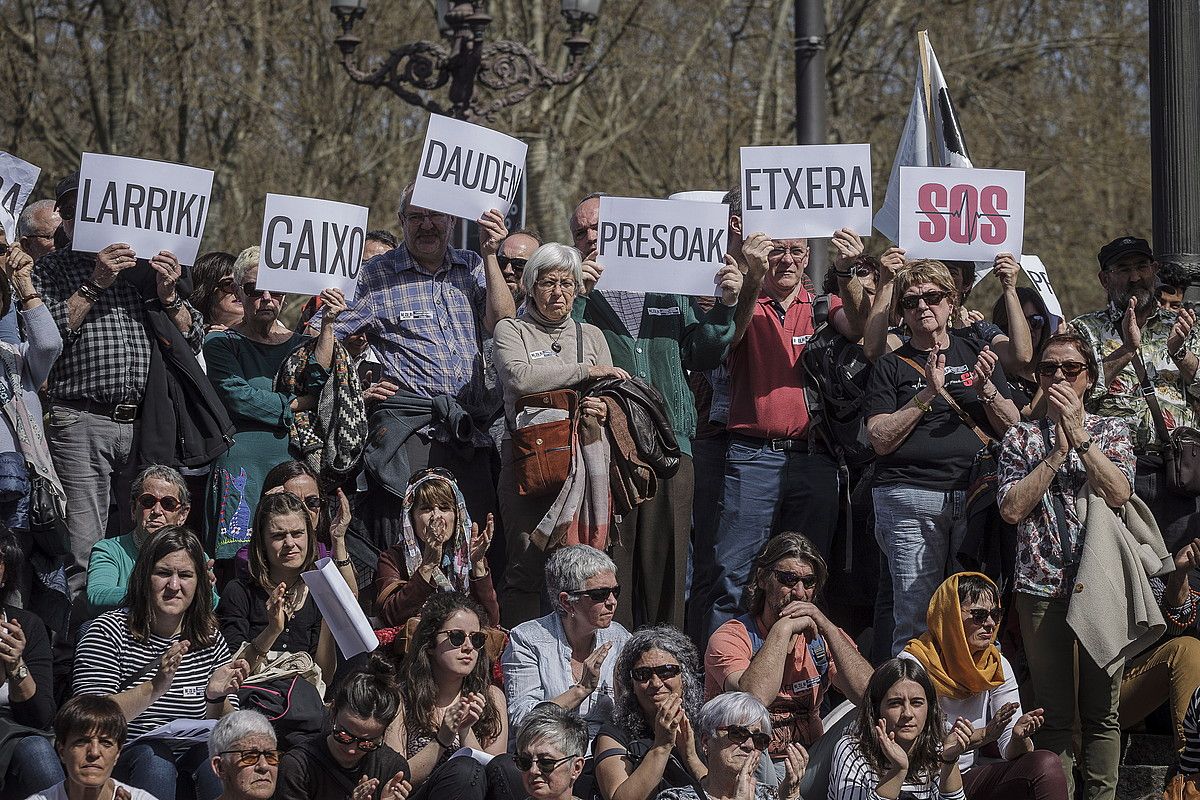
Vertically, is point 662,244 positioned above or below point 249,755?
above

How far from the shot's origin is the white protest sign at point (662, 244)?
8062 millimetres

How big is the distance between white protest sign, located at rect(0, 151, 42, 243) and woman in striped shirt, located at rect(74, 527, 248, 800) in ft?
6.28

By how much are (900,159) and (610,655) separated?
3.44m

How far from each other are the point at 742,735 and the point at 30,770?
2371 millimetres

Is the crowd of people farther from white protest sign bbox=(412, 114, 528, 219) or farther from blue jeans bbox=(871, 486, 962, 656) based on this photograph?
white protest sign bbox=(412, 114, 528, 219)

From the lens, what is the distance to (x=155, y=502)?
24.7 ft

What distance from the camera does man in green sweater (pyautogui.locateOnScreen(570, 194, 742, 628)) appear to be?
8.03 metres

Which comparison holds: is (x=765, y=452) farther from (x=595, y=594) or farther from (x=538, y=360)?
(x=595, y=594)

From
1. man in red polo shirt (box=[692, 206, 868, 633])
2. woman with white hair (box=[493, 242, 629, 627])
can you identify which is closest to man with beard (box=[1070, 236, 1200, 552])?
man in red polo shirt (box=[692, 206, 868, 633])

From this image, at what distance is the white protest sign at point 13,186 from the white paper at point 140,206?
0.31 m

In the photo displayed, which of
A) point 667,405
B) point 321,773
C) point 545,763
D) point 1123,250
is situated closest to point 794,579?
point 667,405

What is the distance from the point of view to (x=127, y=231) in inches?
315

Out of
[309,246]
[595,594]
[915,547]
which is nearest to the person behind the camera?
[595,594]

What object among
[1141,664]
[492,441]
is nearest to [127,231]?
[492,441]
